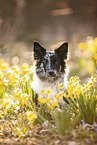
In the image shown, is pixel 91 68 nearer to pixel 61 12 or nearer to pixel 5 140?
pixel 5 140

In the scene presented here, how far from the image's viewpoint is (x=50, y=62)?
4227 mm

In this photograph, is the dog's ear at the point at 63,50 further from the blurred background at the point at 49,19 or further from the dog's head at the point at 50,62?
the blurred background at the point at 49,19

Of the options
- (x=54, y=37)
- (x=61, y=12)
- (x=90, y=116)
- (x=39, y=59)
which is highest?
(x=61, y=12)

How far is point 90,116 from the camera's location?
3.55m

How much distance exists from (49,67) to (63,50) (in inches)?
19.8

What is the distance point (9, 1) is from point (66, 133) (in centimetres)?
1099

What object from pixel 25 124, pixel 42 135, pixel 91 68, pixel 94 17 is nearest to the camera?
pixel 42 135

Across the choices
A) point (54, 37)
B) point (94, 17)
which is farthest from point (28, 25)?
point (94, 17)

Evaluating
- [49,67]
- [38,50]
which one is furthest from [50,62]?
[38,50]

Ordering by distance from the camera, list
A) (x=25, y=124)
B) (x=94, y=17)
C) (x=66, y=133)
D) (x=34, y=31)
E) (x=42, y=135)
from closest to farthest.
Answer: (x=66, y=133) < (x=42, y=135) < (x=25, y=124) < (x=94, y=17) < (x=34, y=31)

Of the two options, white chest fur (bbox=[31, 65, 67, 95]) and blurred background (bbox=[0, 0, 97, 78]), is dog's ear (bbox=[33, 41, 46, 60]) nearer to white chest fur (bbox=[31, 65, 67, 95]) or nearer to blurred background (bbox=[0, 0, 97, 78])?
white chest fur (bbox=[31, 65, 67, 95])

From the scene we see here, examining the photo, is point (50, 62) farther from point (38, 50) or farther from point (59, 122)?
point (59, 122)

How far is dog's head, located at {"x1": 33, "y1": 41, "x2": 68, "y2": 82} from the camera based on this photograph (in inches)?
166

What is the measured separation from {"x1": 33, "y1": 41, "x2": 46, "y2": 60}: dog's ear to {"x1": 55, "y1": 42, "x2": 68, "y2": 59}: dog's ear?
0.95 feet
